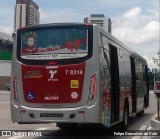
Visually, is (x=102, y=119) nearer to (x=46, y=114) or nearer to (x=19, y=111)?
(x=46, y=114)

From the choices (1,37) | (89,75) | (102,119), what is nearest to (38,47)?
(89,75)

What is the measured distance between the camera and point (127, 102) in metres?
15.2

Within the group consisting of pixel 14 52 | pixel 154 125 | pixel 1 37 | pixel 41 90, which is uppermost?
pixel 1 37

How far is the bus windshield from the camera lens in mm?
10859

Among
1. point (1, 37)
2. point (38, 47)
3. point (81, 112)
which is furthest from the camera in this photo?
point (1, 37)

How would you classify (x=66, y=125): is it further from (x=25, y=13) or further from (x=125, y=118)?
(x=25, y=13)

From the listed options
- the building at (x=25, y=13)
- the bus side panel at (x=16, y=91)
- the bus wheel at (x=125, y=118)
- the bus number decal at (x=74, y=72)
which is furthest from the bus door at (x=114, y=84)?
the building at (x=25, y=13)

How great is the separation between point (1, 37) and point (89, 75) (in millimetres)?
84743

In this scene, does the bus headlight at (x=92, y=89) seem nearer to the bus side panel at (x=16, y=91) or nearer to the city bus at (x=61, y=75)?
the city bus at (x=61, y=75)

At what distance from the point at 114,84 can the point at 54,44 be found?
277 centimetres

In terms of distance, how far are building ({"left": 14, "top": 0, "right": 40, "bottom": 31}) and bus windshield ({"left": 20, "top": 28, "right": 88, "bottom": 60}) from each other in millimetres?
48352

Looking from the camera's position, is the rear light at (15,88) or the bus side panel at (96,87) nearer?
the bus side panel at (96,87)

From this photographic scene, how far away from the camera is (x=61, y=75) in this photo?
10.8 m

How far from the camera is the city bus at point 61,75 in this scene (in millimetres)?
10562
